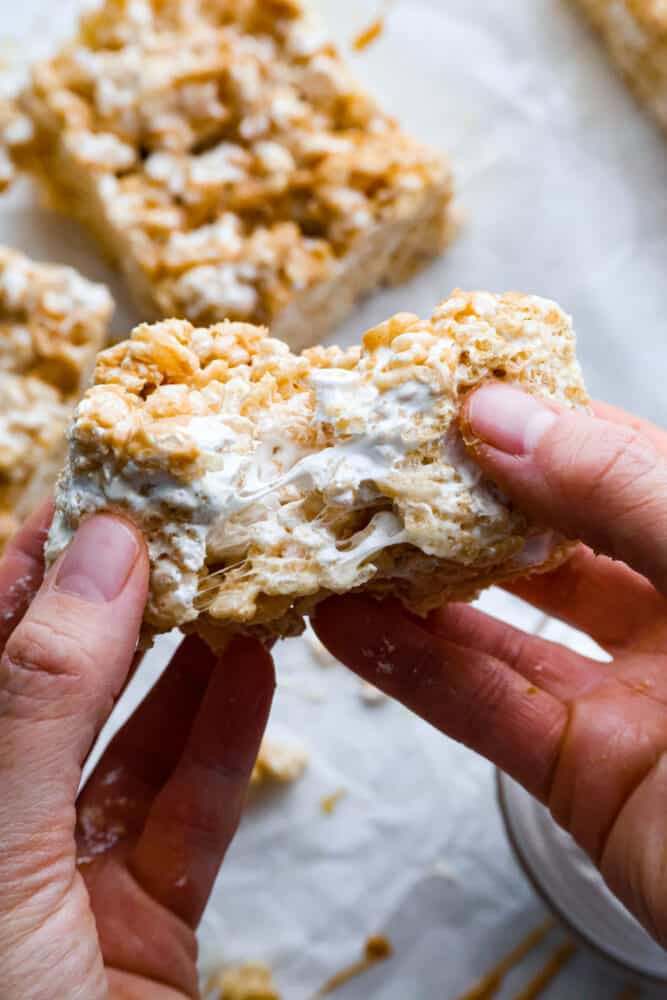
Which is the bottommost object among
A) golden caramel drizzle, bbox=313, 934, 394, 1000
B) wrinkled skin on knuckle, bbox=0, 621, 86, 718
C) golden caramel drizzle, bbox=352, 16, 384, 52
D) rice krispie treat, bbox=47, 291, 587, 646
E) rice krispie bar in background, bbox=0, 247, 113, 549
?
golden caramel drizzle, bbox=313, 934, 394, 1000

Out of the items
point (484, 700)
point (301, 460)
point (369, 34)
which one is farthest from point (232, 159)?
point (484, 700)

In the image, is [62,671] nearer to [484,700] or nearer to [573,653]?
[484,700]

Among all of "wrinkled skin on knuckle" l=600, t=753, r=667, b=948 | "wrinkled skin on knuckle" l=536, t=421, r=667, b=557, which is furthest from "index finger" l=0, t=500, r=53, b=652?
"wrinkled skin on knuckle" l=600, t=753, r=667, b=948

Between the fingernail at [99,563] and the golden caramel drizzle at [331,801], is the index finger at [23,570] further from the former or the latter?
the golden caramel drizzle at [331,801]

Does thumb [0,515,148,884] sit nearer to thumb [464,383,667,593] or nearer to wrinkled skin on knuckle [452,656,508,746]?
thumb [464,383,667,593]

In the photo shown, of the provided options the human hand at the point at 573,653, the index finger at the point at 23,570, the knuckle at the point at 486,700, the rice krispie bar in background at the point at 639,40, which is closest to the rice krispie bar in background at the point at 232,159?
the rice krispie bar in background at the point at 639,40
